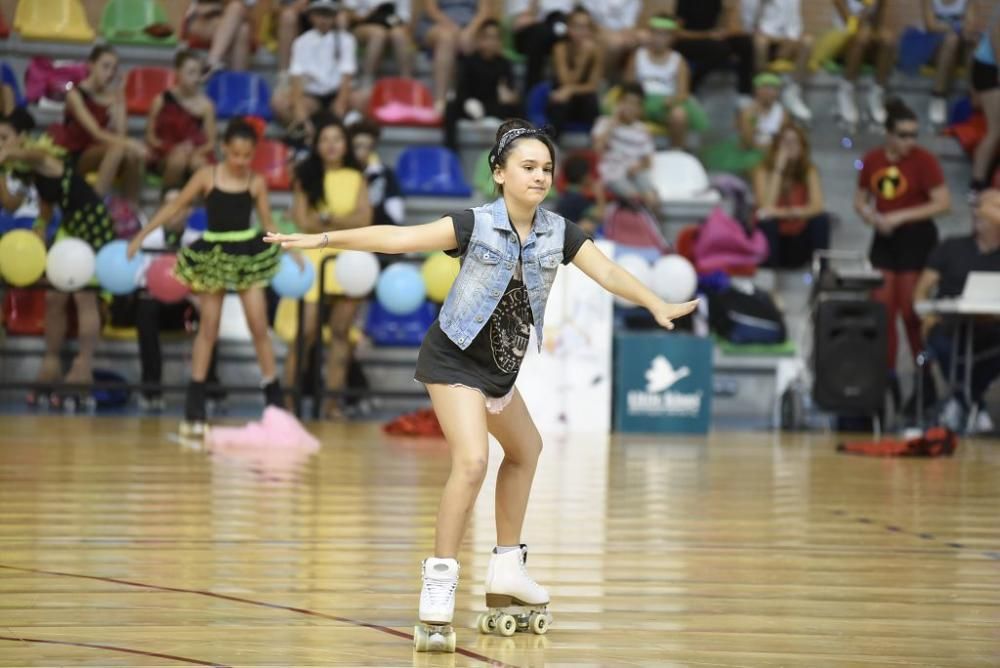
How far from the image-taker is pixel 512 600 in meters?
3.89

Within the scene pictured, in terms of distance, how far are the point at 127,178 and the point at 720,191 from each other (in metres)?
4.63

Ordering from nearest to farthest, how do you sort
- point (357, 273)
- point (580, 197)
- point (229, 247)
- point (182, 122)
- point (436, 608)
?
1. point (436, 608)
2. point (229, 247)
3. point (357, 273)
4. point (580, 197)
5. point (182, 122)

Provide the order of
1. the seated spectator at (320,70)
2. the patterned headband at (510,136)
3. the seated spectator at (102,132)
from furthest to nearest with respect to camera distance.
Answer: the seated spectator at (320,70) → the seated spectator at (102,132) → the patterned headband at (510,136)

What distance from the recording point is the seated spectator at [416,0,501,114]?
1320 cm

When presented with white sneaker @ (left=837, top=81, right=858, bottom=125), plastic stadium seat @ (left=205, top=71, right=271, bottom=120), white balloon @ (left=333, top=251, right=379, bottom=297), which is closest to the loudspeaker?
white balloon @ (left=333, top=251, right=379, bottom=297)

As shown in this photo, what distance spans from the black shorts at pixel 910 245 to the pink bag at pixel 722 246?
96 centimetres

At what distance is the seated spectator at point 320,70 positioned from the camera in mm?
12664

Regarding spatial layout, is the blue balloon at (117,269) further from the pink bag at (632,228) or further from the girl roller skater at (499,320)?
the girl roller skater at (499,320)

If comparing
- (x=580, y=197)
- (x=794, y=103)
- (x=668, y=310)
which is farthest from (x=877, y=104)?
(x=668, y=310)

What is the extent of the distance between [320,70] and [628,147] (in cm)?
257

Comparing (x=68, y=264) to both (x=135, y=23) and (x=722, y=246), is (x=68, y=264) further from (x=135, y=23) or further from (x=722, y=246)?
(x=722, y=246)

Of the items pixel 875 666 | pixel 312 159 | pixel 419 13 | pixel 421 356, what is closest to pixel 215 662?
pixel 421 356

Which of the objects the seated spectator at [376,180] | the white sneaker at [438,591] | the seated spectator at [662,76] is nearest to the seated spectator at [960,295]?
the seated spectator at [662,76]

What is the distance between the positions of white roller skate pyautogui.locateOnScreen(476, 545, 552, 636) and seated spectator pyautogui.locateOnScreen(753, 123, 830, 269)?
854cm
